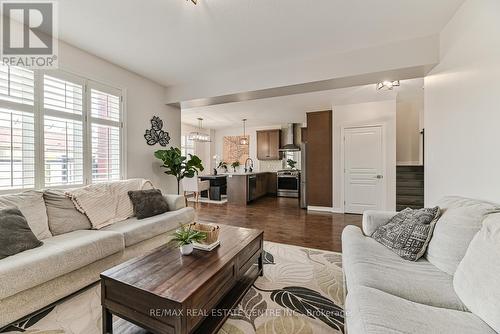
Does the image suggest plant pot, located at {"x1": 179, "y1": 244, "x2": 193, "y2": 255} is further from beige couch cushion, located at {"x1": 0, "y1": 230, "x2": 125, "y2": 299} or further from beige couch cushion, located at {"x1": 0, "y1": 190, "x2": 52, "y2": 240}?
beige couch cushion, located at {"x1": 0, "y1": 190, "x2": 52, "y2": 240}

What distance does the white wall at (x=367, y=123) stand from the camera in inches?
178

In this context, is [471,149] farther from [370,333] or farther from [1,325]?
[1,325]

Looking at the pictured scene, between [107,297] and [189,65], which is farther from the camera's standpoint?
[189,65]

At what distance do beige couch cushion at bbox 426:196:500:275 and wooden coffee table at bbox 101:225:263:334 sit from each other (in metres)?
1.45

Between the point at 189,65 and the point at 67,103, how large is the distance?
167 cm

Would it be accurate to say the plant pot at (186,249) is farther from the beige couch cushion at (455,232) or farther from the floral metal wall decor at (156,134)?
the floral metal wall decor at (156,134)

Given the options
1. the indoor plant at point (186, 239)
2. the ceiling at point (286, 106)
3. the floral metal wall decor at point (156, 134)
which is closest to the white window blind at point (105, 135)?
the floral metal wall decor at point (156, 134)

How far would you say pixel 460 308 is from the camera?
3.58ft

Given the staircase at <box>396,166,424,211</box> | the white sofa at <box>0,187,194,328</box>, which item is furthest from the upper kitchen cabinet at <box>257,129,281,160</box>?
the white sofa at <box>0,187,194,328</box>

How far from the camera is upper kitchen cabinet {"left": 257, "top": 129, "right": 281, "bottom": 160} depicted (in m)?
7.56

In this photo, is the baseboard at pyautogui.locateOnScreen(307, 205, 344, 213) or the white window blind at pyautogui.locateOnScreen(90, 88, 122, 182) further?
the baseboard at pyautogui.locateOnScreen(307, 205, 344, 213)

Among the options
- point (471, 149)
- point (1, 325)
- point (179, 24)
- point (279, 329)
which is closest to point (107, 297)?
point (1, 325)

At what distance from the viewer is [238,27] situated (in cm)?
228

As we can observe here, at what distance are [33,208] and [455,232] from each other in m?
3.56
